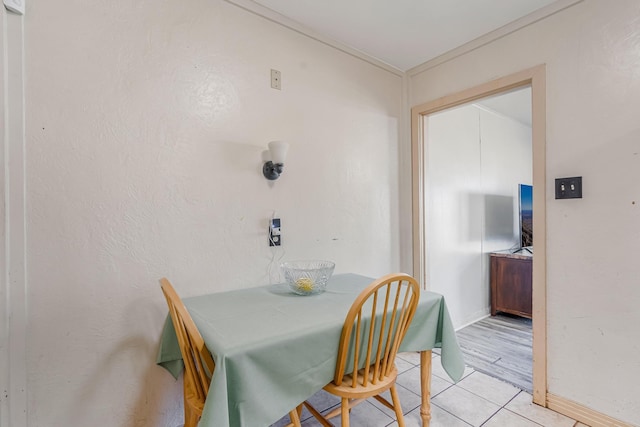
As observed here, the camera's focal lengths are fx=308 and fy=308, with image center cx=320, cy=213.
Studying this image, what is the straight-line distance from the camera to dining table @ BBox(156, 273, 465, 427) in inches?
38.5

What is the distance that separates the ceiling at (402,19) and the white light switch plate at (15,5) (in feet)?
3.08

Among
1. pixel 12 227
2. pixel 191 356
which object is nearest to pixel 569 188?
pixel 191 356

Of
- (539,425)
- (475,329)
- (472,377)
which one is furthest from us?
(475,329)

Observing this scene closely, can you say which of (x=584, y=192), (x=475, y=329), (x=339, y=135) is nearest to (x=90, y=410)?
(x=339, y=135)

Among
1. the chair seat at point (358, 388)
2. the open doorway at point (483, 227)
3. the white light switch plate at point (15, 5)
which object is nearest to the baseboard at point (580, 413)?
the open doorway at point (483, 227)

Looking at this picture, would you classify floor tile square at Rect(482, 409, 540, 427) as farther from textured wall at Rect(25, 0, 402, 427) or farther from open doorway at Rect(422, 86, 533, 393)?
textured wall at Rect(25, 0, 402, 427)

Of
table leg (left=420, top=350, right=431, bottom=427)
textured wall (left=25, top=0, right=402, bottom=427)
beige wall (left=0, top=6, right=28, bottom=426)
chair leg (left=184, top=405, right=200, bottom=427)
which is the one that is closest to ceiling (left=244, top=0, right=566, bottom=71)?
textured wall (left=25, top=0, right=402, bottom=427)

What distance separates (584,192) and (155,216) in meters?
2.27

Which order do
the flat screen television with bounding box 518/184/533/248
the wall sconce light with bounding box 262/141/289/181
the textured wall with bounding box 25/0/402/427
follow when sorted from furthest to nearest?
the flat screen television with bounding box 518/184/533/248, the wall sconce light with bounding box 262/141/289/181, the textured wall with bounding box 25/0/402/427

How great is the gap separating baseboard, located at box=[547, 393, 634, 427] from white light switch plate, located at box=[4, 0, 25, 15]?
320cm

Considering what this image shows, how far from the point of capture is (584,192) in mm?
1685

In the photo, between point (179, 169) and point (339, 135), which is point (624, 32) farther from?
point (179, 169)

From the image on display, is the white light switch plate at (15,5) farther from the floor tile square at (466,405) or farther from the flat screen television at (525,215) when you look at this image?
the flat screen television at (525,215)

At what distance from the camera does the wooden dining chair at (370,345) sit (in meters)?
1.19
